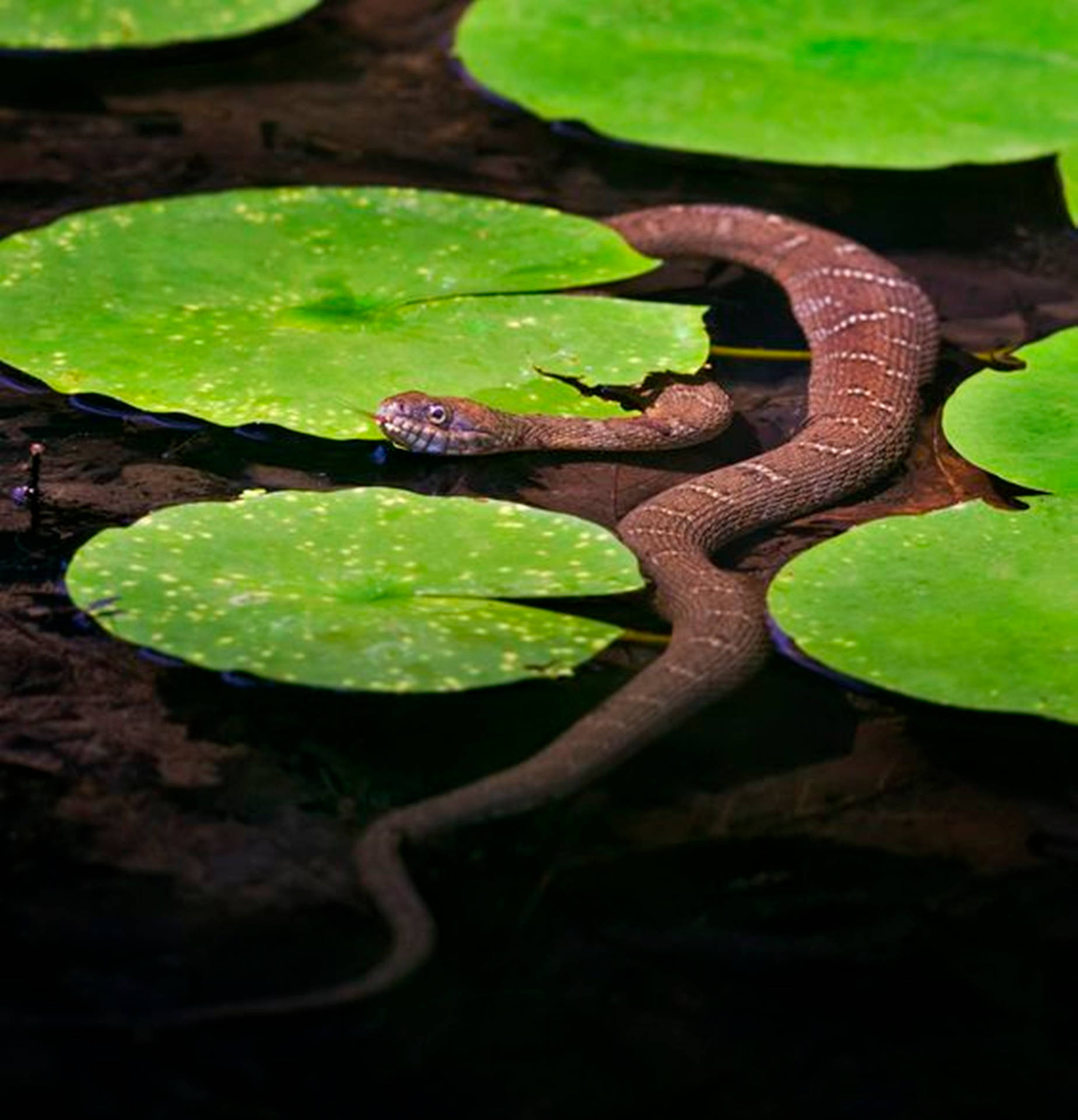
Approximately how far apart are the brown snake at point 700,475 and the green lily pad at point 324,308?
17 cm

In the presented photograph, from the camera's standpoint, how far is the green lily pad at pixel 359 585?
4.23 m

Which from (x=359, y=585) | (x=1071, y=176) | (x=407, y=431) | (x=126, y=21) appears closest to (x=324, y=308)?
(x=407, y=431)

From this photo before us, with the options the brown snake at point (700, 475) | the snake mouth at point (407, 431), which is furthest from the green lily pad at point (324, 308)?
the brown snake at point (700, 475)

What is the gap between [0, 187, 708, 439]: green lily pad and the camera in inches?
216

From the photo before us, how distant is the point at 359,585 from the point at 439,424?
1.14 metres

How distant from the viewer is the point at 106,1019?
3418 millimetres

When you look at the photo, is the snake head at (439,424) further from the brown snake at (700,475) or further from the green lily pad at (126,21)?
the green lily pad at (126,21)

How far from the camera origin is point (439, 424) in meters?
5.53

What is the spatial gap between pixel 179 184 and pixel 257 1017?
453 centimetres

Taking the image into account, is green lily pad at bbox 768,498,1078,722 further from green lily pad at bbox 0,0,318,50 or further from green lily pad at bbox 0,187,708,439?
green lily pad at bbox 0,0,318,50

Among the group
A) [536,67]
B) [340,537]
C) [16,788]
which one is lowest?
[16,788]

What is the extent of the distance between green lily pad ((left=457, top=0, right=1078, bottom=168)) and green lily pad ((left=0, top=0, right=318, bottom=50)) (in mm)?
1028

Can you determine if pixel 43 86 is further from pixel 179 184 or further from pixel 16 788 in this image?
pixel 16 788

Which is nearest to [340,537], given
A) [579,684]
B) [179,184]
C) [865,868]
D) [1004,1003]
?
[579,684]
